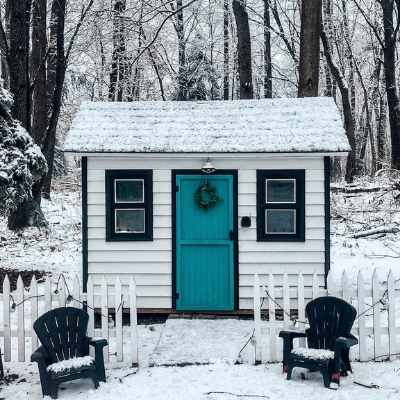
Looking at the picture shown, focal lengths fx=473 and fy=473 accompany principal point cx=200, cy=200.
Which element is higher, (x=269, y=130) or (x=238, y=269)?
(x=269, y=130)

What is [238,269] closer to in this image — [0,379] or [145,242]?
[145,242]

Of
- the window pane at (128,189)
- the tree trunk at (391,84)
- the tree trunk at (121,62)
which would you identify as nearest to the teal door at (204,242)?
the window pane at (128,189)

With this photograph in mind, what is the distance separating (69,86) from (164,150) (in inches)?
762

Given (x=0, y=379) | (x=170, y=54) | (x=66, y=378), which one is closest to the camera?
(x=66, y=378)

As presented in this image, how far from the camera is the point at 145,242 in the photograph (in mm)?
7324

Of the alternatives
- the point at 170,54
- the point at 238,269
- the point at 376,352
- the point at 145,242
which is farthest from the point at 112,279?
the point at 170,54

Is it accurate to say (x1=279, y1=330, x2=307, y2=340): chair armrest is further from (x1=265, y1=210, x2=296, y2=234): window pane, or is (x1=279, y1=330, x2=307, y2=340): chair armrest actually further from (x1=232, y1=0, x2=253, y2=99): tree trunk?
(x1=232, y1=0, x2=253, y2=99): tree trunk

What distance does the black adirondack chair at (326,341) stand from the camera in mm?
4746

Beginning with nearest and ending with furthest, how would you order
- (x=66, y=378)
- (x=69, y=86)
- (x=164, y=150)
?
(x=66, y=378) < (x=164, y=150) < (x=69, y=86)

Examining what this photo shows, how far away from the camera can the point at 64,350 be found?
4.92 m

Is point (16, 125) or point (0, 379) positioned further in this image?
point (16, 125)

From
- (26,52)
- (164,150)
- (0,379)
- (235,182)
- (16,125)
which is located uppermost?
(26,52)

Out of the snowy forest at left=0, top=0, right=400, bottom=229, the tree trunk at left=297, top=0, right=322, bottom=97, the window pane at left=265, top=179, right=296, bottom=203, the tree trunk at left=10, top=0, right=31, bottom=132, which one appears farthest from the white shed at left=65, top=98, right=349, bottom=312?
the tree trunk at left=297, top=0, right=322, bottom=97

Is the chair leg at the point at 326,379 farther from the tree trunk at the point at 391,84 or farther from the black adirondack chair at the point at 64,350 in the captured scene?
the tree trunk at the point at 391,84
